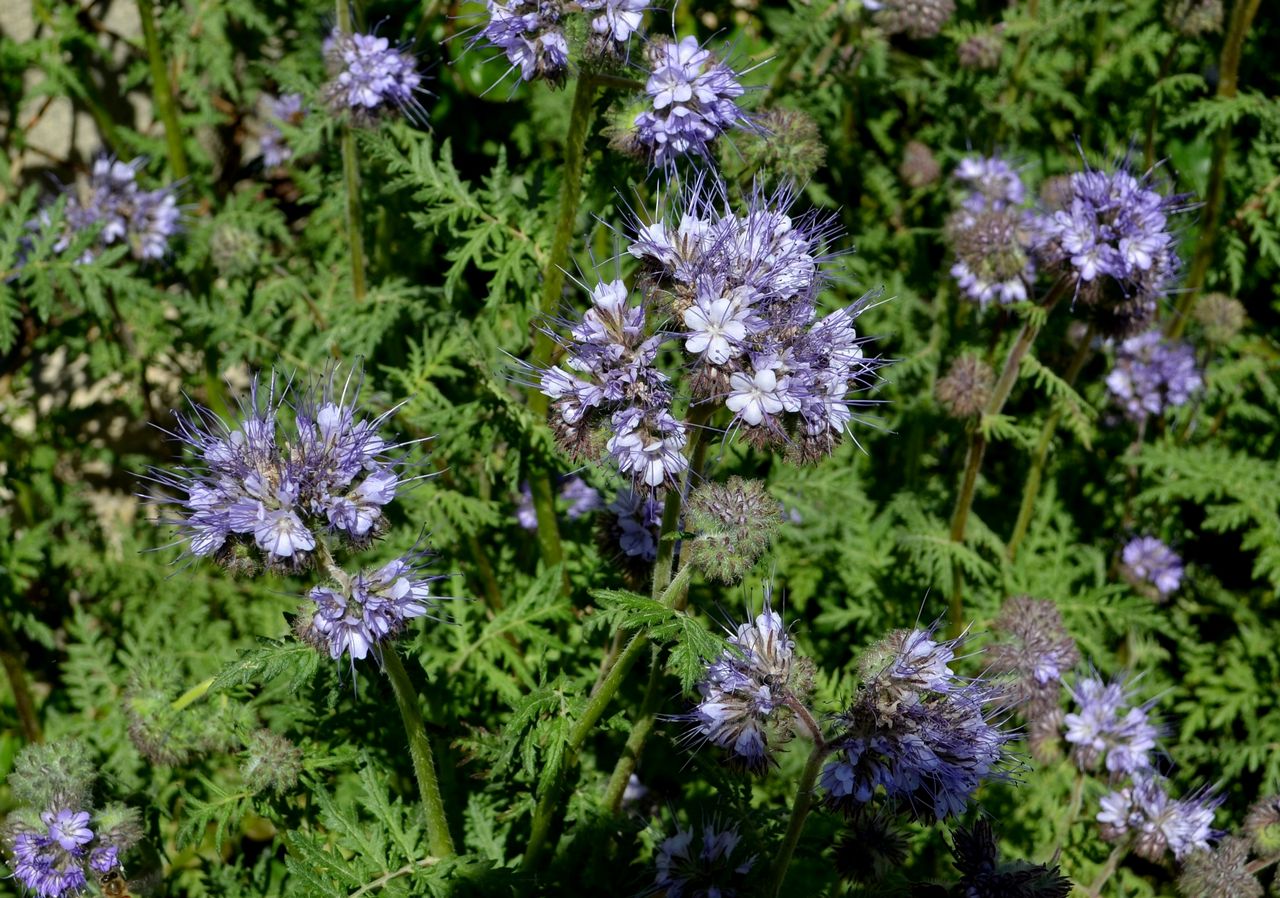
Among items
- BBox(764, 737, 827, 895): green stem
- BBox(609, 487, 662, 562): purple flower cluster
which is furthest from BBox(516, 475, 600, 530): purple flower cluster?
BBox(764, 737, 827, 895): green stem

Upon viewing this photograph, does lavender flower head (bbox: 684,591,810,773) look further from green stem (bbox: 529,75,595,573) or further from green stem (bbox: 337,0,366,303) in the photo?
green stem (bbox: 337,0,366,303)

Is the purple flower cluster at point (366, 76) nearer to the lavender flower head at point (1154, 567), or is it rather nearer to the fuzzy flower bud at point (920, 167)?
the fuzzy flower bud at point (920, 167)

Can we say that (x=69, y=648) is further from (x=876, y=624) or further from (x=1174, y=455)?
(x=1174, y=455)

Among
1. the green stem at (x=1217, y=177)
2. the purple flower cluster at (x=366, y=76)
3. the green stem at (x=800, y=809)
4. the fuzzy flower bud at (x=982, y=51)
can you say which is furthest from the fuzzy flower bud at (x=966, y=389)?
the purple flower cluster at (x=366, y=76)

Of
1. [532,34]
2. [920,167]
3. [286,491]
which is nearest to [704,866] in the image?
[286,491]

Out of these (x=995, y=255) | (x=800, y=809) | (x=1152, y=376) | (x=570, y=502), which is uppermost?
(x=995, y=255)

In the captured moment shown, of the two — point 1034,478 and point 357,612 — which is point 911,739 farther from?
point 1034,478
